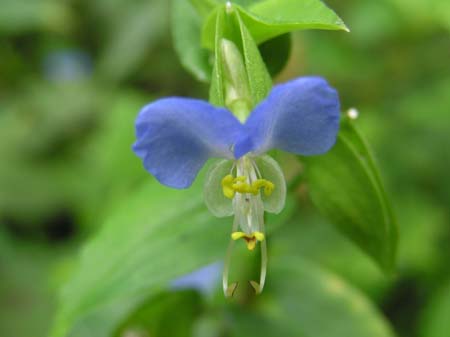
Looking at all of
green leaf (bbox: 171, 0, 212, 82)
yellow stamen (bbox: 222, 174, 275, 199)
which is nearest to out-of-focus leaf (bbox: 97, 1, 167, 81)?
green leaf (bbox: 171, 0, 212, 82)

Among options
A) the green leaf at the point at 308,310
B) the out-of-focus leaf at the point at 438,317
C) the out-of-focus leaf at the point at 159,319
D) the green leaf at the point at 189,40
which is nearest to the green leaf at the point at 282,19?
the green leaf at the point at 189,40

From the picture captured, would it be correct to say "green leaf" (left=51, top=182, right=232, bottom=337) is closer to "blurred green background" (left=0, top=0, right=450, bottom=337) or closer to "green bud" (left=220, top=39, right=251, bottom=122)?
"blurred green background" (left=0, top=0, right=450, bottom=337)

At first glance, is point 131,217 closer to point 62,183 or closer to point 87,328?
point 87,328

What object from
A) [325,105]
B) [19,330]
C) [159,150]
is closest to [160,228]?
[159,150]

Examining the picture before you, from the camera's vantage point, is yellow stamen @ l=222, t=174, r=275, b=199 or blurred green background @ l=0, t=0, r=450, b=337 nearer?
yellow stamen @ l=222, t=174, r=275, b=199

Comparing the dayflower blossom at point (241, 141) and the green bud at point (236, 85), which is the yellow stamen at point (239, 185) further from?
the green bud at point (236, 85)
